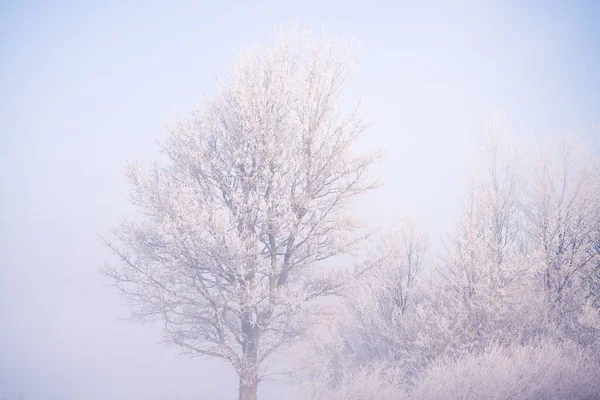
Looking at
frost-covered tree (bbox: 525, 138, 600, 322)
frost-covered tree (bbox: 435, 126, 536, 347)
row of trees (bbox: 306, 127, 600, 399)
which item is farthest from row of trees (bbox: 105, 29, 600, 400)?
frost-covered tree (bbox: 525, 138, 600, 322)

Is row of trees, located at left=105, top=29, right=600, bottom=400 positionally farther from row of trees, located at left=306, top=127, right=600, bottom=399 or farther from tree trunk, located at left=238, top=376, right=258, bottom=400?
row of trees, located at left=306, top=127, right=600, bottom=399

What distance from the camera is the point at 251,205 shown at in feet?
22.8

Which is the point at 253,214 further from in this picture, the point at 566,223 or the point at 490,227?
the point at 566,223

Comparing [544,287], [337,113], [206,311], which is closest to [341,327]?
[544,287]

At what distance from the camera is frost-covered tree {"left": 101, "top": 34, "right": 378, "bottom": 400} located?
6871 millimetres

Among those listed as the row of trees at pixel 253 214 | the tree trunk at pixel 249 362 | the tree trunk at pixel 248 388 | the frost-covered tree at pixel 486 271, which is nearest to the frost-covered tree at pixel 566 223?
the frost-covered tree at pixel 486 271

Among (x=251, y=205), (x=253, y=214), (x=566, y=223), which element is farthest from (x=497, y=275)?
(x=251, y=205)

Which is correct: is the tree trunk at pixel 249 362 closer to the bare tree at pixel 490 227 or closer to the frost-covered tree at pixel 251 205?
the frost-covered tree at pixel 251 205

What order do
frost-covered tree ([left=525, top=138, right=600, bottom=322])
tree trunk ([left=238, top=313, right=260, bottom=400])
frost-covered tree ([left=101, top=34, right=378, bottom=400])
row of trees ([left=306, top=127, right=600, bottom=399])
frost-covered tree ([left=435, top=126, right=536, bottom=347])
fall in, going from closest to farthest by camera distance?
frost-covered tree ([left=101, top=34, right=378, bottom=400]) < tree trunk ([left=238, top=313, right=260, bottom=400]) < row of trees ([left=306, top=127, right=600, bottom=399]) < frost-covered tree ([left=435, top=126, right=536, bottom=347]) < frost-covered tree ([left=525, top=138, right=600, bottom=322])

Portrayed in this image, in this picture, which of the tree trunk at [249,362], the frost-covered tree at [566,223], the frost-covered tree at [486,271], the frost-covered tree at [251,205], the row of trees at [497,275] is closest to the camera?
the frost-covered tree at [251,205]

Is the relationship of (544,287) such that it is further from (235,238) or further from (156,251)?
(156,251)

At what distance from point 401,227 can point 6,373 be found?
44.4 m

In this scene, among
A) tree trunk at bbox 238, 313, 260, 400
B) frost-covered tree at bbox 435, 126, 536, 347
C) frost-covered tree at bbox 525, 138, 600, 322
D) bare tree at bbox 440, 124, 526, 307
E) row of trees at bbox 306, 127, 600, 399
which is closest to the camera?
tree trunk at bbox 238, 313, 260, 400

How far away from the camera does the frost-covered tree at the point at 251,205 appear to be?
687 cm
